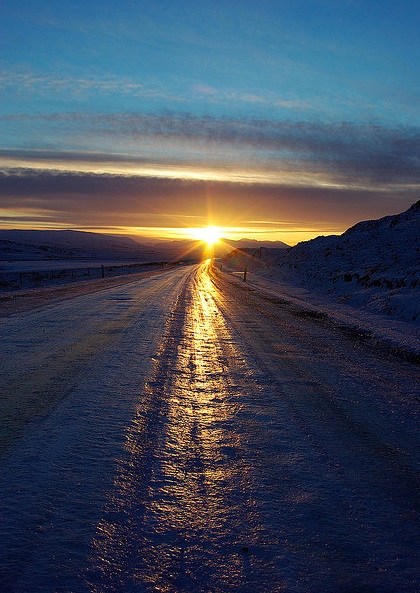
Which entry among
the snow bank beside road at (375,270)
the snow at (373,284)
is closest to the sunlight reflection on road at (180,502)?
the snow at (373,284)

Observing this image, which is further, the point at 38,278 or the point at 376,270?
the point at 38,278

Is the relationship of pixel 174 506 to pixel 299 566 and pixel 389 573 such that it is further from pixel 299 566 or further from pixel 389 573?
pixel 389 573

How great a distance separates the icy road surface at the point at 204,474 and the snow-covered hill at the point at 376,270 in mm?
9270

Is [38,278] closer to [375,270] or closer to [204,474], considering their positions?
[375,270]

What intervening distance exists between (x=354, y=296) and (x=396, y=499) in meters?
17.2

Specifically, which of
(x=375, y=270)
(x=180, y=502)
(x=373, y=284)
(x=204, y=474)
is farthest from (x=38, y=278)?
(x=180, y=502)

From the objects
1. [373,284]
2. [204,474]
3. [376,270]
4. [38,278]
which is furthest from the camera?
[38,278]

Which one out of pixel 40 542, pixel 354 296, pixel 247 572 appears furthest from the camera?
pixel 354 296

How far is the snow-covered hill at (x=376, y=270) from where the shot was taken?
16.6m

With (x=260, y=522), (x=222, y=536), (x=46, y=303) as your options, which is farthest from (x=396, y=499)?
(x=46, y=303)

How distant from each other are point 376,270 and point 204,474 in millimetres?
23484

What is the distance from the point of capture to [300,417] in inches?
199

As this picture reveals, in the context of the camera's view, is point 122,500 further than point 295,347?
No

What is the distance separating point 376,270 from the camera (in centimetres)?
2509
